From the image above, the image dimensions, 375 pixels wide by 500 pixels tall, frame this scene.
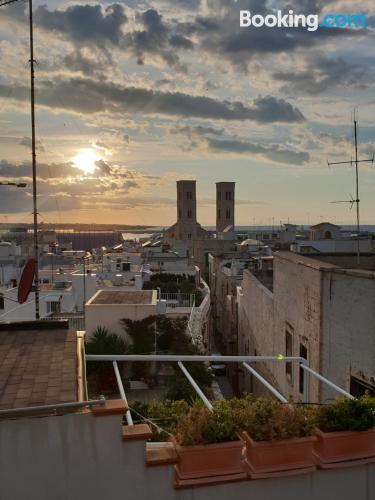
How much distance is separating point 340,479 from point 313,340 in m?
6.75

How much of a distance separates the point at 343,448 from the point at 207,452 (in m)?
1.31

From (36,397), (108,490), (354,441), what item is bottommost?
(108,490)

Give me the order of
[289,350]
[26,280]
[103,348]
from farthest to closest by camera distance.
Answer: [103,348] < [289,350] < [26,280]

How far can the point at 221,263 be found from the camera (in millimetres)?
48031

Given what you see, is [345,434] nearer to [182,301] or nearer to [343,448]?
[343,448]

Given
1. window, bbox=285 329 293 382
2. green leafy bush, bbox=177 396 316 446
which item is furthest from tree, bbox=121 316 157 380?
green leafy bush, bbox=177 396 316 446

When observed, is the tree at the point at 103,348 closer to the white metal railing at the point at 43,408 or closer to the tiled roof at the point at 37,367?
the tiled roof at the point at 37,367

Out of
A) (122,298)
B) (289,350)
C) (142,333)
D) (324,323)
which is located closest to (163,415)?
(324,323)

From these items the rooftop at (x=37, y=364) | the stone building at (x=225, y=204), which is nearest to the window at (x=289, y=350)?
the rooftop at (x=37, y=364)

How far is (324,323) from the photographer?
34.2ft

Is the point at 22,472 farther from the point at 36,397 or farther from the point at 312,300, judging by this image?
the point at 312,300

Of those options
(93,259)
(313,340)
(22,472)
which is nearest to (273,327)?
A: (313,340)

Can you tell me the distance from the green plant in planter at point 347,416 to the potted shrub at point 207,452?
873 mm

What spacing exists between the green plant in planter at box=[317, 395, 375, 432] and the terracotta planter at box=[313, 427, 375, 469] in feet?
0.23
